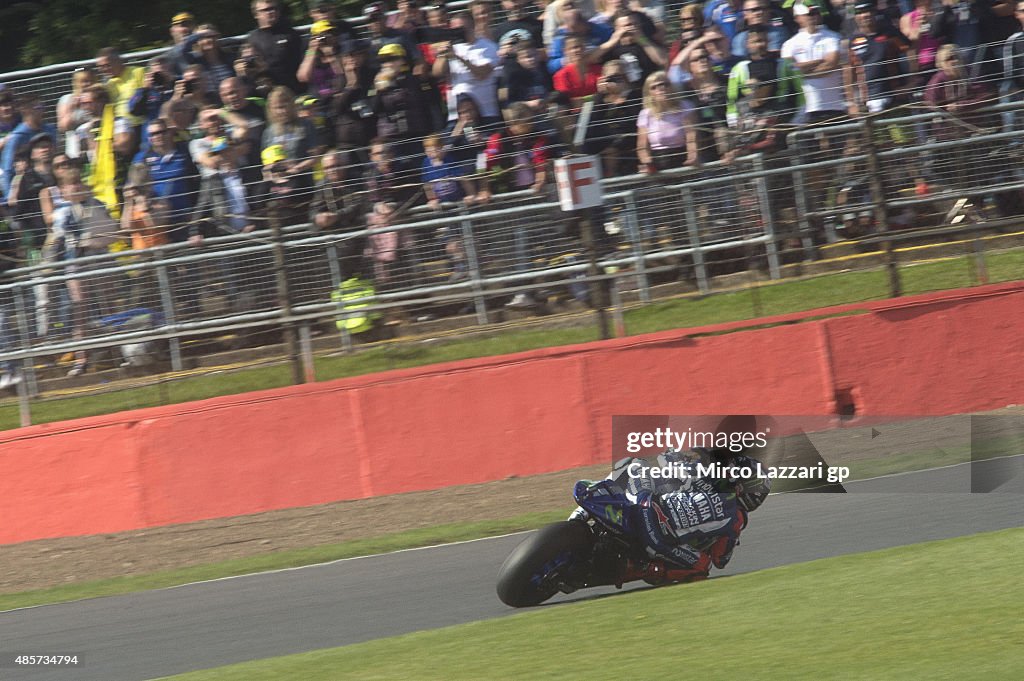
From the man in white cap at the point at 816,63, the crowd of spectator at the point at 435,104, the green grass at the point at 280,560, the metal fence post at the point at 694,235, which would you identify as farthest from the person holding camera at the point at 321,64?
the green grass at the point at 280,560

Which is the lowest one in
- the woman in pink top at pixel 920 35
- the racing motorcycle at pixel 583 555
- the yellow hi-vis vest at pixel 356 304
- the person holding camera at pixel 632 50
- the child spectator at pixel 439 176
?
the racing motorcycle at pixel 583 555

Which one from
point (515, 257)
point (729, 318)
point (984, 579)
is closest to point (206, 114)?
point (515, 257)

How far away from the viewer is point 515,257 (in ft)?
36.0

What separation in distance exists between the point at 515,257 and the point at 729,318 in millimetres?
1749

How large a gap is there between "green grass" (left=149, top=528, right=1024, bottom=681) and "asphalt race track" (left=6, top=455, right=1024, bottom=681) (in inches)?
17.2

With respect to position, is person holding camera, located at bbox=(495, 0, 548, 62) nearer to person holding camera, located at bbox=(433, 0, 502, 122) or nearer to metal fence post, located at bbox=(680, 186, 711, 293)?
person holding camera, located at bbox=(433, 0, 502, 122)

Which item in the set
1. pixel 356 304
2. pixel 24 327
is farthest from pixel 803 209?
pixel 24 327

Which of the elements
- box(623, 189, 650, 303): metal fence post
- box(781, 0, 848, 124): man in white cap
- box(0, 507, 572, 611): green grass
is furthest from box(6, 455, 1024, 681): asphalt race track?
box(781, 0, 848, 124): man in white cap

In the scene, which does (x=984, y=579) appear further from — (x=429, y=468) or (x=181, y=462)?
(x=181, y=462)

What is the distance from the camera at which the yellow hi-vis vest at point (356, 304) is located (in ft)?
35.6

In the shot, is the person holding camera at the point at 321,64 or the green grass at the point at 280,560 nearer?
the green grass at the point at 280,560

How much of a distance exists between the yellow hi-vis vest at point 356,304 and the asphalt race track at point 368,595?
9.91 ft

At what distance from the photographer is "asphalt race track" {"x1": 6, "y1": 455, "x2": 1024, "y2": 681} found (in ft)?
19.8

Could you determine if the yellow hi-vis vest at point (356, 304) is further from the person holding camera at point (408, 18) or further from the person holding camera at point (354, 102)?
the person holding camera at point (408, 18)
